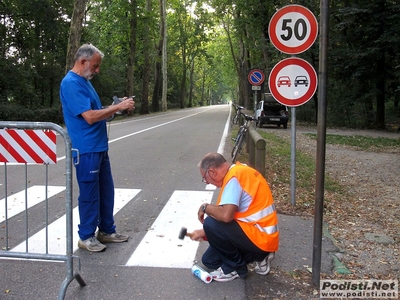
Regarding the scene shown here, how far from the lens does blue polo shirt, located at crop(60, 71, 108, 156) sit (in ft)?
13.3

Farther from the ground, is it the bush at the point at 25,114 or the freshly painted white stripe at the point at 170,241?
the bush at the point at 25,114

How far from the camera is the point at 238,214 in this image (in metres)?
3.60

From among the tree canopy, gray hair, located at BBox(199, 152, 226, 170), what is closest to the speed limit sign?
gray hair, located at BBox(199, 152, 226, 170)

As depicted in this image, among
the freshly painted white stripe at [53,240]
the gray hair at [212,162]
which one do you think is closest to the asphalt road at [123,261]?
the freshly painted white stripe at [53,240]

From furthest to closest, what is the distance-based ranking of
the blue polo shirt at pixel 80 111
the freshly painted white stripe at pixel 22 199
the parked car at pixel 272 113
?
the parked car at pixel 272 113 → the freshly painted white stripe at pixel 22 199 → the blue polo shirt at pixel 80 111

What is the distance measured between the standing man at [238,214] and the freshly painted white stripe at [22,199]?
326cm

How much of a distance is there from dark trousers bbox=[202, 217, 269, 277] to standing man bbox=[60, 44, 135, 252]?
1312 mm

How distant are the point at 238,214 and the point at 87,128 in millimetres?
1771

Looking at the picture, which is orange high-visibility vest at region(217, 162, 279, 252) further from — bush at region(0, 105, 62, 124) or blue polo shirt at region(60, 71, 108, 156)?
bush at region(0, 105, 62, 124)

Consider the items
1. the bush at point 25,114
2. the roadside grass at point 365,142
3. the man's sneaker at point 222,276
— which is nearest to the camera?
the man's sneaker at point 222,276

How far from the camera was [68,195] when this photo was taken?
343 cm

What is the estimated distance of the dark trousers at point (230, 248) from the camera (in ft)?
11.8

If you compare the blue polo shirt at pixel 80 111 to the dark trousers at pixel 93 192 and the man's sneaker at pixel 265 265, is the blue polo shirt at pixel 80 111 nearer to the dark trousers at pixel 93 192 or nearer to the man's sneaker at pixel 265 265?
the dark trousers at pixel 93 192
